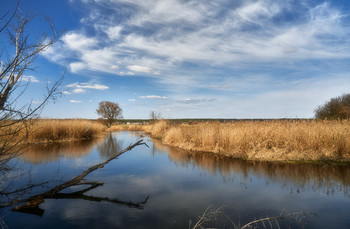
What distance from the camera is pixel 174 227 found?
4.02 meters

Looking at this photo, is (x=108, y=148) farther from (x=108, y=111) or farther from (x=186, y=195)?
(x=108, y=111)

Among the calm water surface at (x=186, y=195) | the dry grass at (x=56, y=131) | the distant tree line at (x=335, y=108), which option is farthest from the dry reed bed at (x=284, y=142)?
the distant tree line at (x=335, y=108)

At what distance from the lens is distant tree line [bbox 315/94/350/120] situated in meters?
23.8

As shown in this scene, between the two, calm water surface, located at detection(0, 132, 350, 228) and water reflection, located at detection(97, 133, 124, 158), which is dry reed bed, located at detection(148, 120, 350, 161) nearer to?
calm water surface, located at detection(0, 132, 350, 228)

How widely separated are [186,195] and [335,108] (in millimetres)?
26910

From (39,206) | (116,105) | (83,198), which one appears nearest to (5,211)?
(39,206)

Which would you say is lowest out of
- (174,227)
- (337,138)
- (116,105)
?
(174,227)

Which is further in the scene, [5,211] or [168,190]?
[168,190]

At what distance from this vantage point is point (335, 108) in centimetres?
2541

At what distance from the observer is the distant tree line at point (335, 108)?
2377 cm

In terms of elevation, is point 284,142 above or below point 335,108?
below

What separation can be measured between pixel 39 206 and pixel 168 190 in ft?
10.2

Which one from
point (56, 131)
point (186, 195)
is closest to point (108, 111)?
point (56, 131)

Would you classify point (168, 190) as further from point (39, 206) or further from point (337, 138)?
point (337, 138)
